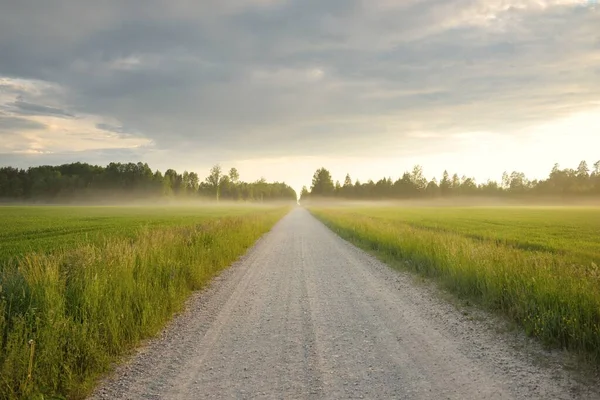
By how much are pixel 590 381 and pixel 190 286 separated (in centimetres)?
847

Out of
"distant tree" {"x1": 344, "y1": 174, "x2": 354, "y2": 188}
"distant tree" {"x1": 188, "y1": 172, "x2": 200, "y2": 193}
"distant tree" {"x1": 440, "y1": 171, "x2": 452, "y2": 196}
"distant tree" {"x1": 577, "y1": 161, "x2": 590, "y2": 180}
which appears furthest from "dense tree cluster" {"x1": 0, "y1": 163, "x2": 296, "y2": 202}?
"distant tree" {"x1": 577, "y1": 161, "x2": 590, "y2": 180}

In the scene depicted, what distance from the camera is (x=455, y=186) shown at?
504 feet

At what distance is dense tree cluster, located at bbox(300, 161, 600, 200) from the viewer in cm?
13175

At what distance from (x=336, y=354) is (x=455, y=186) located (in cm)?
16292

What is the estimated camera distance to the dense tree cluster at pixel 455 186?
132 metres

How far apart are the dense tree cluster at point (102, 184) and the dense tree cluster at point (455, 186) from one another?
46612mm

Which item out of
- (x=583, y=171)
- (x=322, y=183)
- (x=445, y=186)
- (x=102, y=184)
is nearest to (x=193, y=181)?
(x=102, y=184)

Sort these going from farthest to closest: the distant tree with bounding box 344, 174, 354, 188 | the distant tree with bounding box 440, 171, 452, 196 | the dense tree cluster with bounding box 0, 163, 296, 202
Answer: the distant tree with bounding box 344, 174, 354, 188
the distant tree with bounding box 440, 171, 452, 196
the dense tree cluster with bounding box 0, 163, 296, 202

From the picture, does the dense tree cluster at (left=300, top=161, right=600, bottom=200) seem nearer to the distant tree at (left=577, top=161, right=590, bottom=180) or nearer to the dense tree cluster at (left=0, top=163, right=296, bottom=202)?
the distant tree at (left=577, top=161, right=590, bottom=180)

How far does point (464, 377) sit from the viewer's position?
454 centimetres

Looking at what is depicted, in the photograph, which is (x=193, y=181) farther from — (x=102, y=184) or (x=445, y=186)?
(x=445, y=186)

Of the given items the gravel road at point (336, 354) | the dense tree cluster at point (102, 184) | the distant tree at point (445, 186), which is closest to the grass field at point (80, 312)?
the gravel road at point (336, 354)

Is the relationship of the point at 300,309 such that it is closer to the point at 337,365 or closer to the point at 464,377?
the point at 337,365

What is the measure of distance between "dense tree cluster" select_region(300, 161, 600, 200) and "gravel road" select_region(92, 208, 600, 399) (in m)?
144
